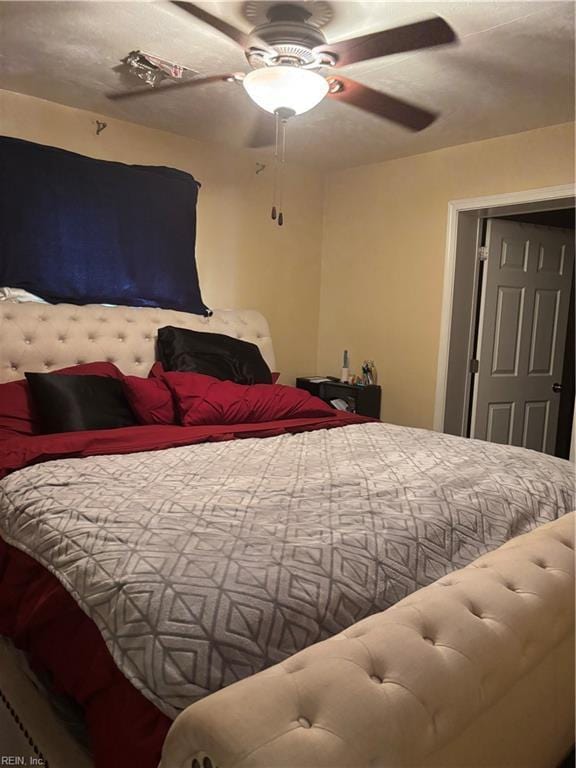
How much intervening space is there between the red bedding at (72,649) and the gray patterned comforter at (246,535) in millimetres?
76

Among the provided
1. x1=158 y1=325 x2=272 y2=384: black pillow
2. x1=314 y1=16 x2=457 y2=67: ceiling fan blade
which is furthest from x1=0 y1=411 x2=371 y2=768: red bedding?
x1=314 y1=16 x2=457 y2=67: ceiling fan blade

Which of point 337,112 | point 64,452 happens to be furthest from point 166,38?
point 64,452

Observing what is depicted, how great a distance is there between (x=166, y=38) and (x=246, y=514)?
1.95m

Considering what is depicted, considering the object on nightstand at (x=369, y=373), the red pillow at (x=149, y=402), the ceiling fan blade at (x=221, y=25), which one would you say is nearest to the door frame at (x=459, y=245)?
the object on nightstand at (x=369, y=373)

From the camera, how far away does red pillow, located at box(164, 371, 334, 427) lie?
2.80 metres

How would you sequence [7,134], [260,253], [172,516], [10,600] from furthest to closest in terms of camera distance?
1. [260,253]
2. [7,134]
3. [10,600]
4. [172,516]

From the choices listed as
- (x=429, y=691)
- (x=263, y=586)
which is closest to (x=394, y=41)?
(x=263, y=586)

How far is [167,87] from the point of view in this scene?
2.88m

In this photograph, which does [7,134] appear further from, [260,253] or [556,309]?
[556,309]

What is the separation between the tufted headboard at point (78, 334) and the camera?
2.93 m

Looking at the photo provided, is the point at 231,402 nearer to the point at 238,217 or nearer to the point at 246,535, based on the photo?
the point at 246,535

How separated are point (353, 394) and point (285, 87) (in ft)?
7.73

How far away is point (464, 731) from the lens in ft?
3.50

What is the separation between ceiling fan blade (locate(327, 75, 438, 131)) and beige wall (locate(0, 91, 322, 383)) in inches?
47.9
